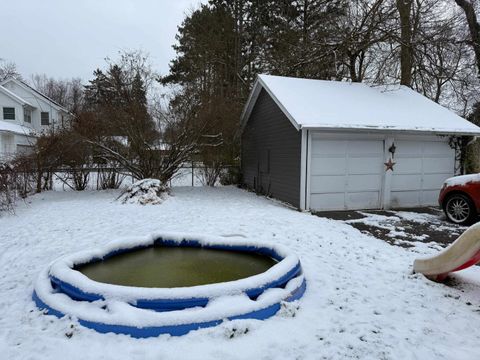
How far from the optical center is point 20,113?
23703 millimetres

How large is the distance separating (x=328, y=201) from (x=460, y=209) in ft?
10.1

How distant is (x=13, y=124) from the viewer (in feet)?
75.2

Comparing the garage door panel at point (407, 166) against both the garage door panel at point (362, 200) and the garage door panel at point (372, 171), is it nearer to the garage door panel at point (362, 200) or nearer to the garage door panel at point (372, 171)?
the garage door panel at point (372, 171)

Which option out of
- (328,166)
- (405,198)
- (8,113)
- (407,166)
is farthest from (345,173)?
(8,113)

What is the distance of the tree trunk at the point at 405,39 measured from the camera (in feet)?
45.0

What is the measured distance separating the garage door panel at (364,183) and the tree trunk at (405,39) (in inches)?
278

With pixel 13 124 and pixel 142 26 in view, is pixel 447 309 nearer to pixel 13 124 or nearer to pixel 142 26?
pixel 142 26

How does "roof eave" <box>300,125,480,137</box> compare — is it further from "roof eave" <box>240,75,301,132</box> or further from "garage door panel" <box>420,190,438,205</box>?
"garage door panel" <box>420,190,438,205</box>

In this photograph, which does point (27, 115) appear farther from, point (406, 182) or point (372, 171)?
point (406, 182)

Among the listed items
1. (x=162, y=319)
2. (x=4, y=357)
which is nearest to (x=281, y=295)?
(x=162, y=319)

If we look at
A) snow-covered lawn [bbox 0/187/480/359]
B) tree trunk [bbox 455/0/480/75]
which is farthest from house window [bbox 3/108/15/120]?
tree trunk [bbox 455/0/480/75]

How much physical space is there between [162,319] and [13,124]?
25524 millimetres

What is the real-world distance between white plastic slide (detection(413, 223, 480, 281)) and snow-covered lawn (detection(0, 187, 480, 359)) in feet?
0.56

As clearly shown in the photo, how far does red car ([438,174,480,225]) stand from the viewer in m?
7.27
